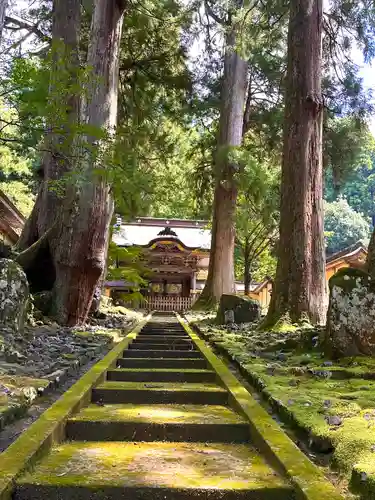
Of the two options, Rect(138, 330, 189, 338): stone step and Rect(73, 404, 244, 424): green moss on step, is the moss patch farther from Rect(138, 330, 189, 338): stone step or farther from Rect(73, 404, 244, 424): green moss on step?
Rect(138, 330, 189, 338): stone step

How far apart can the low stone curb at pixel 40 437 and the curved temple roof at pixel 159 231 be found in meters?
20.6

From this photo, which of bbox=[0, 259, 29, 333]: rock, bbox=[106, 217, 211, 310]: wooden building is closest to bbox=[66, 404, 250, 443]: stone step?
bbox=[0, 259, 29, 333]: rock

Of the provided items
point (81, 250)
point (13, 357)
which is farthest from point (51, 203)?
point (13, 357)

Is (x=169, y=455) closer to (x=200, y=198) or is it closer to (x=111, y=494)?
(x=111, y=494)

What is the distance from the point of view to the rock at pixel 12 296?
530 centimetres

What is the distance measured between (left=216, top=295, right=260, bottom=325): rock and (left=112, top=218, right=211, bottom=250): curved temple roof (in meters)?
14.3

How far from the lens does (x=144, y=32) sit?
12.8 meters

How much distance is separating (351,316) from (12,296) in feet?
11.8

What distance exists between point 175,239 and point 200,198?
5107 millimetres

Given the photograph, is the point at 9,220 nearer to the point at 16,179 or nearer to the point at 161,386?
the point at 16,179

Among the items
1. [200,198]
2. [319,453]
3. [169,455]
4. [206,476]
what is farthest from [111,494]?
[200,198]

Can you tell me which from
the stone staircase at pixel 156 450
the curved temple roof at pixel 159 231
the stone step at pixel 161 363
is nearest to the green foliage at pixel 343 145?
the stone step at pixel 161 363

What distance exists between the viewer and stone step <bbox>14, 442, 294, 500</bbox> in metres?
1.97

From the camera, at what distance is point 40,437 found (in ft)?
7.79
